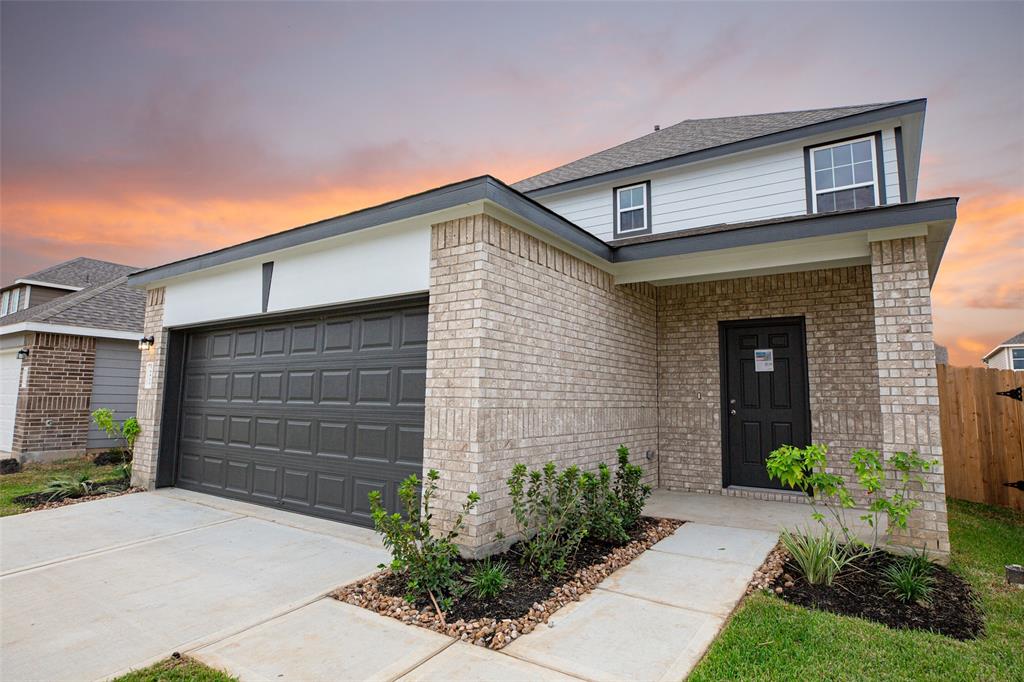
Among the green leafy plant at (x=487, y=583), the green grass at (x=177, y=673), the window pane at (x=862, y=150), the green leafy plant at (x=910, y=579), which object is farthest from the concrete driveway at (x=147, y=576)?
the window pane at (x=862, y=150)

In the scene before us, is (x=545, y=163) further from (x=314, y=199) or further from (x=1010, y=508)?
(x=1010, y=508)

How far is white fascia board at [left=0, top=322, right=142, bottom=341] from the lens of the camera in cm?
977

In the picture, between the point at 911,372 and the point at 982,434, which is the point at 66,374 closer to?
the point at 911,372

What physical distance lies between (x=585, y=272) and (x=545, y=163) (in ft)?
23.4

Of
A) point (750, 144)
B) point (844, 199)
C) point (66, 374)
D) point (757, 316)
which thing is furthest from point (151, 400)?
point (844, 199)

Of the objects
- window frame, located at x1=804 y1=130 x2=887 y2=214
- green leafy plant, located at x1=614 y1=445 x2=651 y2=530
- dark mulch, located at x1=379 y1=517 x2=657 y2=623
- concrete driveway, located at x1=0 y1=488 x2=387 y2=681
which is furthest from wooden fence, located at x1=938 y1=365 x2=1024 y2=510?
concrete driveway, located at x1=0 y1=488 x2=387 y2=681

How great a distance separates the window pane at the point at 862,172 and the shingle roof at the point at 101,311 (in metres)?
13.0

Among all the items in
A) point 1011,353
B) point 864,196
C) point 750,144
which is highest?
point 750,144

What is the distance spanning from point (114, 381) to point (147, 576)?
9196mm

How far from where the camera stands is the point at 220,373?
715 cm

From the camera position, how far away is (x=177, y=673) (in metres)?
2.51

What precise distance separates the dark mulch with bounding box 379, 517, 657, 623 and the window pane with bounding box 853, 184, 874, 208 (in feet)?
19.9

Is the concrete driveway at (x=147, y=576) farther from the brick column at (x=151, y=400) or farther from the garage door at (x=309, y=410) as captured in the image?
the brick column at (x=151, y=400)

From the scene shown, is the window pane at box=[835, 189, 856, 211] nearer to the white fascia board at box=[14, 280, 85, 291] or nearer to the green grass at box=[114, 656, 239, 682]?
the green grass at box=[114, 656, 239, 682]
